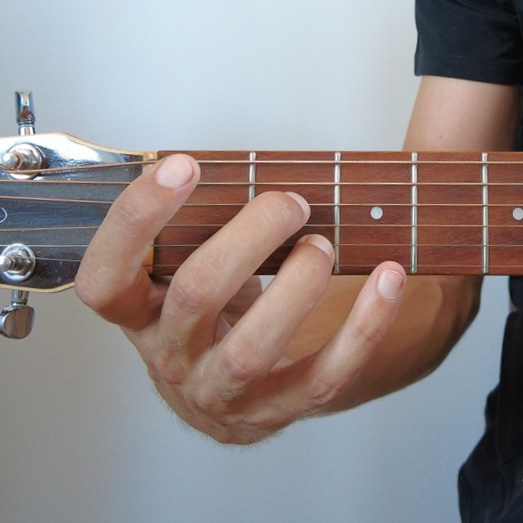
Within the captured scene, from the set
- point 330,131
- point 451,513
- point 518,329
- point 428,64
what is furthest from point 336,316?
point 451,513

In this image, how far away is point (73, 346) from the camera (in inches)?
46.8

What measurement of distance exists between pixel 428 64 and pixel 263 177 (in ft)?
1.31

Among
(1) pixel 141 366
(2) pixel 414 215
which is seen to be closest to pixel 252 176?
(2) pixel 414 215

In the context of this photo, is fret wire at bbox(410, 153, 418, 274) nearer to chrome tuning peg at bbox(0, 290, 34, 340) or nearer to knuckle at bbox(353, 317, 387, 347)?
knuckle at bbox(353, 317, 387, 347)

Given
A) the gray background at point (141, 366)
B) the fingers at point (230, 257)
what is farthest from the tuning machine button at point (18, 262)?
the gray background at point (141, 366)

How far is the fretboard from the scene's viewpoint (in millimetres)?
559

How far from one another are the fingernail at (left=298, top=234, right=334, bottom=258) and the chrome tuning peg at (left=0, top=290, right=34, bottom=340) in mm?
216

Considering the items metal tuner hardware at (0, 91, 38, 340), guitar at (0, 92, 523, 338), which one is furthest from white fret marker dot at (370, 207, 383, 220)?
metal tuner hardware at (0, 91, 38, 340)

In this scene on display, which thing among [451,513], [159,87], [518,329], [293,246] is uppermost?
[159,87]

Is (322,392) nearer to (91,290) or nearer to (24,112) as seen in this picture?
(91,290)

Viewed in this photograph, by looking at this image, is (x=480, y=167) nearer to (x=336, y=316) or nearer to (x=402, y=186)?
(x=402, y=186)

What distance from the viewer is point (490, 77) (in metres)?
0.85

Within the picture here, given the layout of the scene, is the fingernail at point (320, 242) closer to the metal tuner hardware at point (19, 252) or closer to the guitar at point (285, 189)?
the guitar at point (285, 189)

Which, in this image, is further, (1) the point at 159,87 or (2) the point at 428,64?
(1) the point at 159,87
